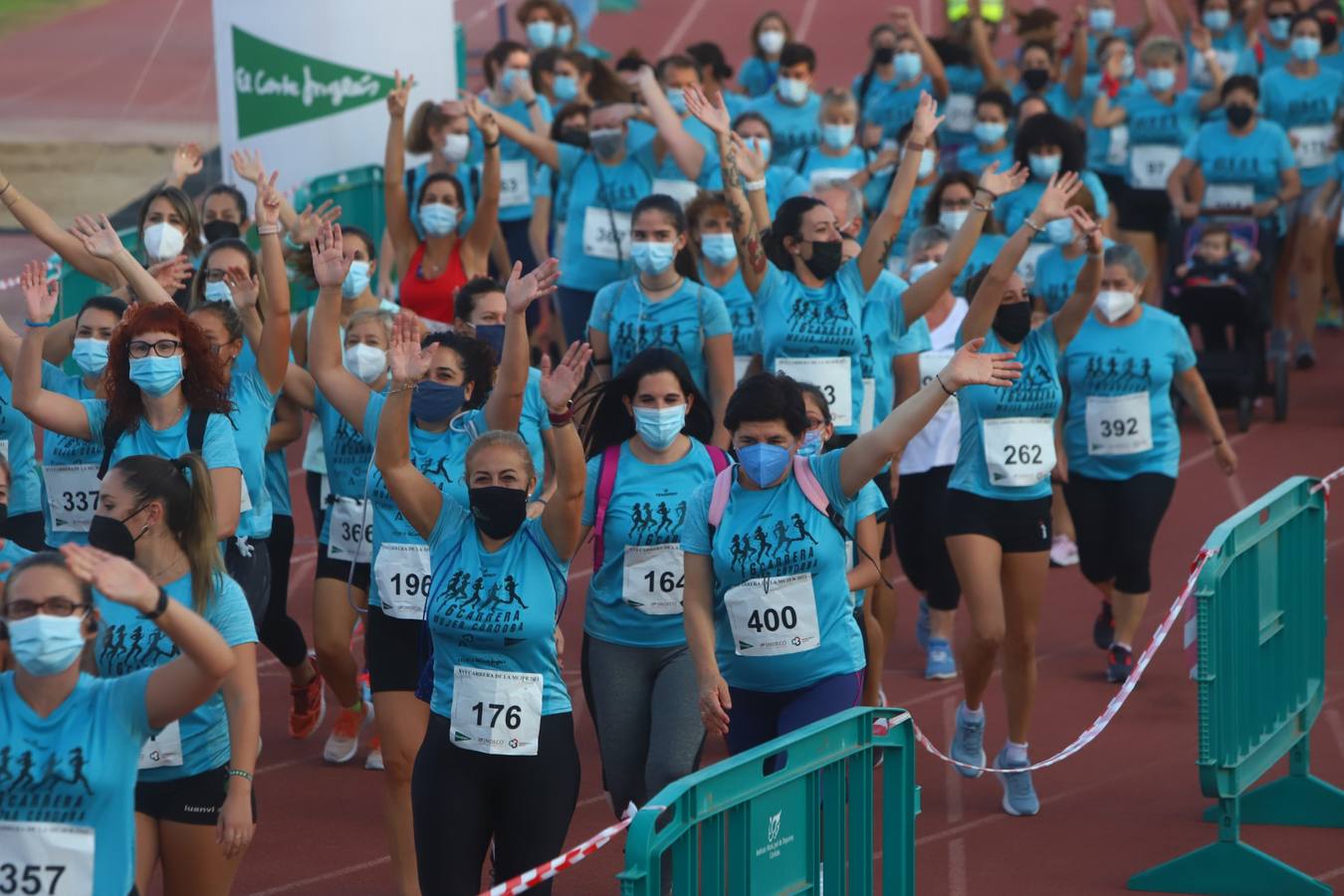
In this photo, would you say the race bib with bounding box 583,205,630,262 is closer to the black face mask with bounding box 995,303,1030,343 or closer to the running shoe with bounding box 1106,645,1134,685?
the running shoe with bounding box 1106,645,1134,685

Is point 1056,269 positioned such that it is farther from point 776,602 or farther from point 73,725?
point 73,725

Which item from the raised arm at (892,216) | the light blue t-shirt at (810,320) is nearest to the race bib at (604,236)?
the raised arm at (892,216)

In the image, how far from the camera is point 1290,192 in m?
14.1

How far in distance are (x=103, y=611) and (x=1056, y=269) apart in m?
6.79

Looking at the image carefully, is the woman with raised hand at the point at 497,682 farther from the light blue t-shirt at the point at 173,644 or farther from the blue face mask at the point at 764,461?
the light blue t-shirt at the point at 173,644

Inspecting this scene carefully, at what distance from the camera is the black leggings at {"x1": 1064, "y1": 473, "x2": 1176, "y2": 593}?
9.28 metres

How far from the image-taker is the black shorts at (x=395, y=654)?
6.79m

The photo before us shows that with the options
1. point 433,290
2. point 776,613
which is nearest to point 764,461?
point 776,613

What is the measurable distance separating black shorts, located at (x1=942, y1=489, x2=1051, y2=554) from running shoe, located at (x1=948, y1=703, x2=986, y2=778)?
647mm

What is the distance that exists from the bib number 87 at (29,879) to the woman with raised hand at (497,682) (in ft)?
4.11

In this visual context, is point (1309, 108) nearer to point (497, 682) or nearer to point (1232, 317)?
point (1232, 317)

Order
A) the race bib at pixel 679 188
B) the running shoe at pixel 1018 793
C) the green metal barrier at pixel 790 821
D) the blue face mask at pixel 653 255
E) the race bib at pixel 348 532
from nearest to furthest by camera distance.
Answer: the green metal barrier at pixel 790 821 < the race bib at pixel 348 532 < the running shoe at pixel 1018 793 < the blue face mask at pixel 653 255 < the race bib at pixel 679 188

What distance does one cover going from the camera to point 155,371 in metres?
6.49

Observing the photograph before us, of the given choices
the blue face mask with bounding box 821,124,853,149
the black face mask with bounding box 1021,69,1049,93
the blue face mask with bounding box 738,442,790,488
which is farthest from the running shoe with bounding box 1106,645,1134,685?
the black face mask with bounding box 1021,69,1049,93
